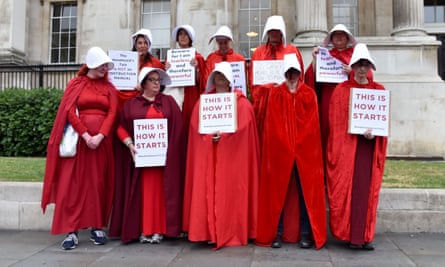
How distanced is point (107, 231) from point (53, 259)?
3.80 ft

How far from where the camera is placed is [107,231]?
606 cm

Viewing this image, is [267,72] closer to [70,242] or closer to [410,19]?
[70,242]

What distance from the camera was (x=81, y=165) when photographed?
541 centimetres

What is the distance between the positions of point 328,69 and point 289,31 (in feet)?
35.0

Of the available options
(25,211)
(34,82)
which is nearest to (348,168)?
(25,211)

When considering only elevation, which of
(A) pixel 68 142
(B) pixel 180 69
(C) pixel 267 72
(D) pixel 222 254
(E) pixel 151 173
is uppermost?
(B) pixel 180 69

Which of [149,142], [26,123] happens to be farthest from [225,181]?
[26,123]

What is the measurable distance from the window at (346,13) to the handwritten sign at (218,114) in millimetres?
11972

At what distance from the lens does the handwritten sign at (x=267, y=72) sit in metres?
5.83

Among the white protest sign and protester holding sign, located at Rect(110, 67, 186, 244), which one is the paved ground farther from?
the white protest sign

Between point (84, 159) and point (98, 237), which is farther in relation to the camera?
point (98, 237)

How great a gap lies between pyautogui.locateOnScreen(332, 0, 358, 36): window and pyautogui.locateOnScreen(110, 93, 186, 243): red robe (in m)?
12.0

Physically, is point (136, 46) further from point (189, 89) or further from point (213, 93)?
point (213, 93)

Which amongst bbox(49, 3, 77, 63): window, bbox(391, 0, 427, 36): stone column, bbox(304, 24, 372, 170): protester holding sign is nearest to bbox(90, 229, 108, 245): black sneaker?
bbox(304, 24, 372, 170): protester holding sign
